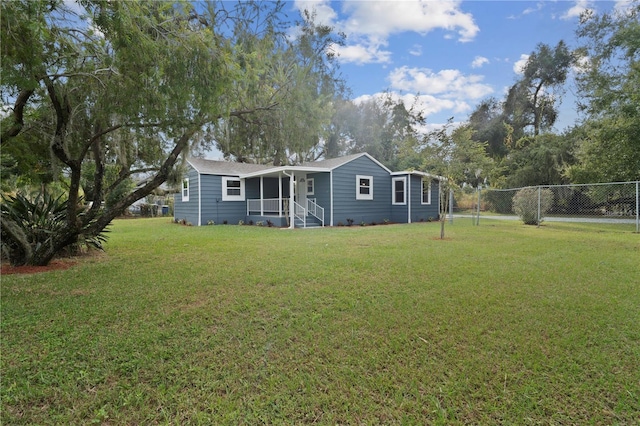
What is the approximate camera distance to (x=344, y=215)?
14.9 m

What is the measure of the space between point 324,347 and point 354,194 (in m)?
12.7

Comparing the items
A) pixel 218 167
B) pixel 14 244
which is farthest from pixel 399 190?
pixel 14 244

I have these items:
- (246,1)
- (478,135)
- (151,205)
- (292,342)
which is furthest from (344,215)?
(478,135)

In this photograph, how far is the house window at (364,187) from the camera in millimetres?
15398

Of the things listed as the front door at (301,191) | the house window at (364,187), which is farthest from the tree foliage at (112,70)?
the house window at (364,187)

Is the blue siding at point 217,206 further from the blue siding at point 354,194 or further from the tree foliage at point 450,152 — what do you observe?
the tree foliage at point 450,152

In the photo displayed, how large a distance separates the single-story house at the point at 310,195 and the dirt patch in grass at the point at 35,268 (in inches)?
317

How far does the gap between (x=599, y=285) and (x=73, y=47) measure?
778cm

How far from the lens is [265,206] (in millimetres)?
14961

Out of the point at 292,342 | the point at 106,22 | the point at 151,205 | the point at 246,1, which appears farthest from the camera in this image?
the point at 151,205

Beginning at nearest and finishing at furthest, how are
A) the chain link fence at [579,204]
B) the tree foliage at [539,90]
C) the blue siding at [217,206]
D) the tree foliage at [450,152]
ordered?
the tree foliage at [450,152] < the chain link fence at [579,204] < the blue siding at [217,206] < the tree foliage at [539,90]

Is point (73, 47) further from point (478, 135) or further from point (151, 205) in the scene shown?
point (478, 135)

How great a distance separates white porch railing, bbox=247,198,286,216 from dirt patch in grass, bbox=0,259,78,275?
840 centimetres

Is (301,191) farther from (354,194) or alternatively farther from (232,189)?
(232,189)
